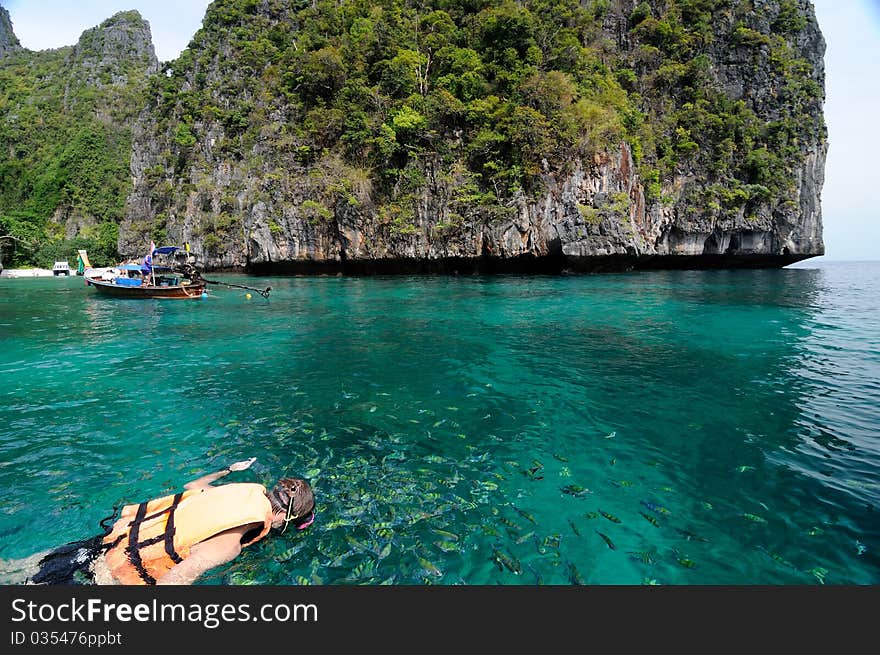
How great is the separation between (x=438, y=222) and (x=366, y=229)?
22.0 ft

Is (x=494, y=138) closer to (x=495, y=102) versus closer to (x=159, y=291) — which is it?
(x=495, y=102)

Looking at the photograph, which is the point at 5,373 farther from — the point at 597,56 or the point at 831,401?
the point at 597,56

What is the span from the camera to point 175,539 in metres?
3.44

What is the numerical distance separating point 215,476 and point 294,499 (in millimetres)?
1407

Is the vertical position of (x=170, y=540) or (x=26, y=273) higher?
(x=26, y=273)

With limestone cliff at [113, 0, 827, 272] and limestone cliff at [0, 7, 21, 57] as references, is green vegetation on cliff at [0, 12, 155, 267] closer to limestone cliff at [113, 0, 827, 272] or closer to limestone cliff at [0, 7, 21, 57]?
limestone cliff at [0, 7, 21, 57]

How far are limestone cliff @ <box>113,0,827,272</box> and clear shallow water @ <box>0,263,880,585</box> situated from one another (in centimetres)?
2451

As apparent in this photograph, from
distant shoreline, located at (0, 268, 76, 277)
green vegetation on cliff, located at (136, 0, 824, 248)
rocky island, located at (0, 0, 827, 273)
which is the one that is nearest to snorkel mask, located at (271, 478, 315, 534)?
rocky island, located at (0, 0, 827, 273)

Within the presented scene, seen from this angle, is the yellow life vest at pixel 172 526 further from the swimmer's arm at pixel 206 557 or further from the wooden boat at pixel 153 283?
the wooden boat at pixel 153 283

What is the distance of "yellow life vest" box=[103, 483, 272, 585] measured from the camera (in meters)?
Result: 3.31

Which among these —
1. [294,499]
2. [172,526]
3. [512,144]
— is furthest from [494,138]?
[172,526]


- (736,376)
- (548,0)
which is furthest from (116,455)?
(548,0)

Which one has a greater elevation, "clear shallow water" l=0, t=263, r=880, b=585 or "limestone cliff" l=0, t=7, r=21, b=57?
"limestone cliff" l=0, t=7, r=21, b=57

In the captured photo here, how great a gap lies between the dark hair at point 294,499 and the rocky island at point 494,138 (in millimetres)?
32540
